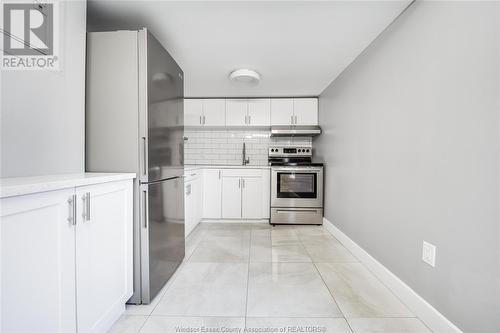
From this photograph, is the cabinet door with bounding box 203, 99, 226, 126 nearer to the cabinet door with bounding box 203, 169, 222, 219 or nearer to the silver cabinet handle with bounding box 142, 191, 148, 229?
the cabinet door with bounding box 203, 169, 222, 219

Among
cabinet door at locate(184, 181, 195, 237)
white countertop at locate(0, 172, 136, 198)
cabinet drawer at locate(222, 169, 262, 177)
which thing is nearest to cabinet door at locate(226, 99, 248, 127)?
cabinet drawer at locate(222, 169, 262, 177)

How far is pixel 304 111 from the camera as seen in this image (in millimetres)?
3928

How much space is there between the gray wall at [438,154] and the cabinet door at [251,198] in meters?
1.68

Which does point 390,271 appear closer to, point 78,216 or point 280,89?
point 78,216

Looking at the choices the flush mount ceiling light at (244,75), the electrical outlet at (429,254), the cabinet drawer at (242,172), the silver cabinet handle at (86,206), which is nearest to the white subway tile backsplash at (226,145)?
the cabinet drawer at (242,172)

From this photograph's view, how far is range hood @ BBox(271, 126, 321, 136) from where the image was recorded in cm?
376

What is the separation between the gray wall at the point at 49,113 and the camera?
1080mm

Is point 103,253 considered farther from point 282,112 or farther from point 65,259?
point 282,112

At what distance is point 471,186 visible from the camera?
3.65ft

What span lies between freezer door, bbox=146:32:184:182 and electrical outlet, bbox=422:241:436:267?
176 cm

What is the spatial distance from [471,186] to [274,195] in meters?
2.55

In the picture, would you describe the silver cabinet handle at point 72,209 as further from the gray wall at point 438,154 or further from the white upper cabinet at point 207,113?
the white upper cabinet at point 207,113

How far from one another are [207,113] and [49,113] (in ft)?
9.16

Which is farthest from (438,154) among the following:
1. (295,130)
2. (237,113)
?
(237,113)
